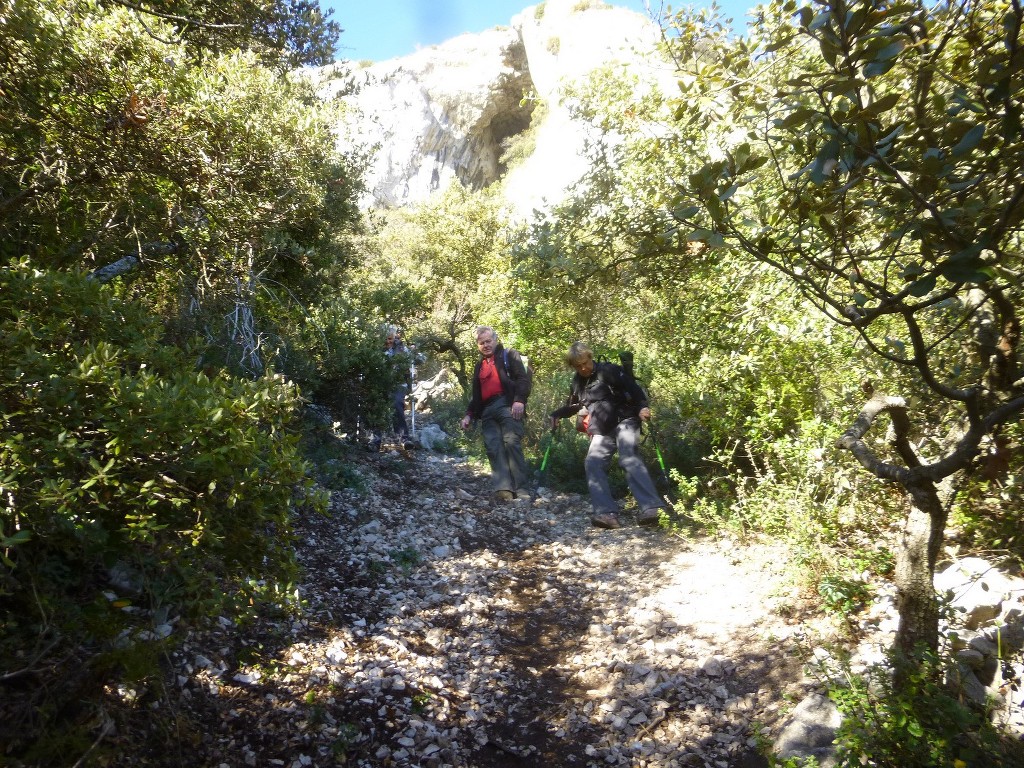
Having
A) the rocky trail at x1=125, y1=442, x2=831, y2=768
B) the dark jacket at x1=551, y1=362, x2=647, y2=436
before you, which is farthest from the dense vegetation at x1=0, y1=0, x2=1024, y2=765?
the dark jacket at x1=551, y1=362, x2=647, y2=436

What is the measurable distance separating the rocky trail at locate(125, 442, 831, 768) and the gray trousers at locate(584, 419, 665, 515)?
1.75 feet

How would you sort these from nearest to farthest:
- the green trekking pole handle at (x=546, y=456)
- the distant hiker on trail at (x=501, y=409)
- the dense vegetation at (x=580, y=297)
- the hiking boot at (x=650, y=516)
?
the dense vegetation at (x=580, y=297), the hiking boot at (x=650, y=516), the distant hiker on trail at (x=501, y=409), the green trekking pole handle at (x=546, y=456)

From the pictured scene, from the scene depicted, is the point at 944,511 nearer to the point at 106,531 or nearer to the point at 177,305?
the point at 106,531

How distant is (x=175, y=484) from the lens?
2.37 meters

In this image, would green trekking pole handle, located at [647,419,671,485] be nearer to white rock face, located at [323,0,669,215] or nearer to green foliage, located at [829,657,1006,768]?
green foliage, located at [829,657,1006,768]

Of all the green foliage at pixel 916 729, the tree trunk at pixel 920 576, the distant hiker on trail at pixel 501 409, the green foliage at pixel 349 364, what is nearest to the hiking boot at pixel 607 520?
the distant hiker on trail at pixel 501 409

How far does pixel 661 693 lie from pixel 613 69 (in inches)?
256

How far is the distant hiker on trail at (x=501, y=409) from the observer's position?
891 cm

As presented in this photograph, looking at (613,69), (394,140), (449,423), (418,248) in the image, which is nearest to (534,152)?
(394,140)

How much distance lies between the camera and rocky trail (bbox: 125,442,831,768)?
3.63 m

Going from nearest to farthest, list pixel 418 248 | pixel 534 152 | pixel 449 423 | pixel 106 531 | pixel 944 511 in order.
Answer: pixel 106 531, pixel 944 511, pixel 449 423, pixel 418 248, pixel 534 152

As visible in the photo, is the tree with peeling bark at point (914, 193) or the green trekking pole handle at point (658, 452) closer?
the tree with peeling bark at point (914, 193)

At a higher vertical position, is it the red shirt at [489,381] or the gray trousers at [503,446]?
the red shirt at [489,381]

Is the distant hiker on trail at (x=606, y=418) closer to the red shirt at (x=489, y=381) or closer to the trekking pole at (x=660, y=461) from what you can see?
the trekking pole at (x=660, y=461)
